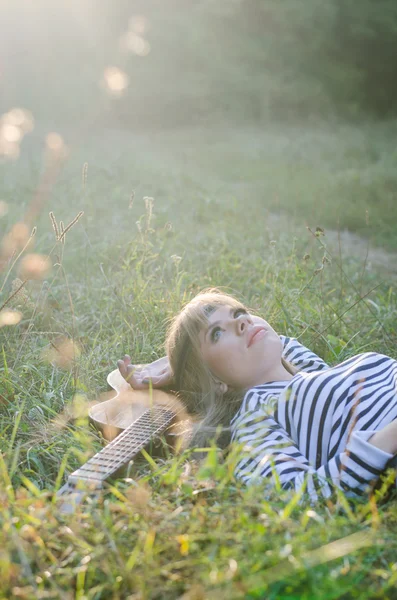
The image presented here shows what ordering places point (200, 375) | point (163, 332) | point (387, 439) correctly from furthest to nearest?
point (163, 332), point (200, 375), point (387, 439)

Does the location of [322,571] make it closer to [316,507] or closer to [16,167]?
[316,507]

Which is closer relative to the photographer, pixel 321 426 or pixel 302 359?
pixel 321 426

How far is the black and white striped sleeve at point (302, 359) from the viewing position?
8.39 ft

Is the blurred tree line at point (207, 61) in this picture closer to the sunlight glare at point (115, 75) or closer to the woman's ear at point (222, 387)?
the sunlight glare at point (115, 75)

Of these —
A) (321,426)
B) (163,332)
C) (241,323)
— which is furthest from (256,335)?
(163,332)

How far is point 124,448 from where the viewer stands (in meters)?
2.04

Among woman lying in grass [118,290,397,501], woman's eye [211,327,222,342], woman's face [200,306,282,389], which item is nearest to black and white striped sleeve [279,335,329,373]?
woman lying in grass [118,290,397,501]

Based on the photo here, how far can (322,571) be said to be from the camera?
4.37 ft

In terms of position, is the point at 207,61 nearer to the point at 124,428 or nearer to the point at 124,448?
the point at 124,428

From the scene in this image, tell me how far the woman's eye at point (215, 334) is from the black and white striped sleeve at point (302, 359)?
1.45ft

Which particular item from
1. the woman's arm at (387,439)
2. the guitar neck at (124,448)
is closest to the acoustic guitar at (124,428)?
the guitar neck at (124,448)

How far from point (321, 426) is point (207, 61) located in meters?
12.9

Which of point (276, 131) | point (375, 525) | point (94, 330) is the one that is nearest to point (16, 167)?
point (94, 330)

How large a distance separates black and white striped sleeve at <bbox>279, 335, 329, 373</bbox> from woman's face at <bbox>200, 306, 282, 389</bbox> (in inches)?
12.4
